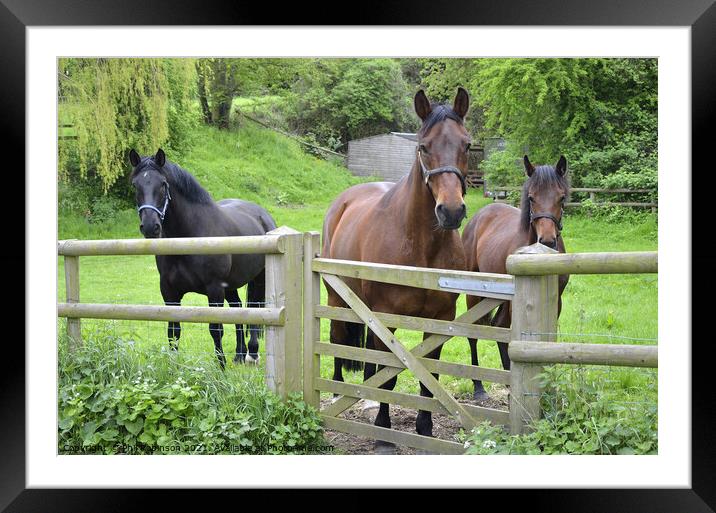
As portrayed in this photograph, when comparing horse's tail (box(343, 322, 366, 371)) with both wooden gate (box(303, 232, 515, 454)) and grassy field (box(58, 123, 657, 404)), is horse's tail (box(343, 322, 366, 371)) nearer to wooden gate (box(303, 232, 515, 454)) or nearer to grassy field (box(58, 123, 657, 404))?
grassy field (box(58, 123, 657, 404))

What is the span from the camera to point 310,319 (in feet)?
14.5

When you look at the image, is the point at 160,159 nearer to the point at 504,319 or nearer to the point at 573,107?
the point at 504,319

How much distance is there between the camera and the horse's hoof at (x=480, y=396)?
5.54 metres

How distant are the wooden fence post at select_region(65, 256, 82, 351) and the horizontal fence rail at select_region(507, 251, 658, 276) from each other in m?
3.26

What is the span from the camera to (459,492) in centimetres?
371

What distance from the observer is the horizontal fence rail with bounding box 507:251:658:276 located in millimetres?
3434

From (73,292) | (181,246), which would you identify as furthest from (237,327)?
(181,246)

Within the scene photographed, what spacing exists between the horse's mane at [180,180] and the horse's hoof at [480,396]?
314 centimetres

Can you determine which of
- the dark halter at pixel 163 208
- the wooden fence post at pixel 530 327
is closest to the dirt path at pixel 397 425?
the wooden fence post at pixel 530 327

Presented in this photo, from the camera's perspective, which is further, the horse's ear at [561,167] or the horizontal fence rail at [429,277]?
the horse's ear at [561,167]

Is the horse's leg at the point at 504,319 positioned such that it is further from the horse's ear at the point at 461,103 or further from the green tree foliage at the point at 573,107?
the horse's ear at the point at 461,103
